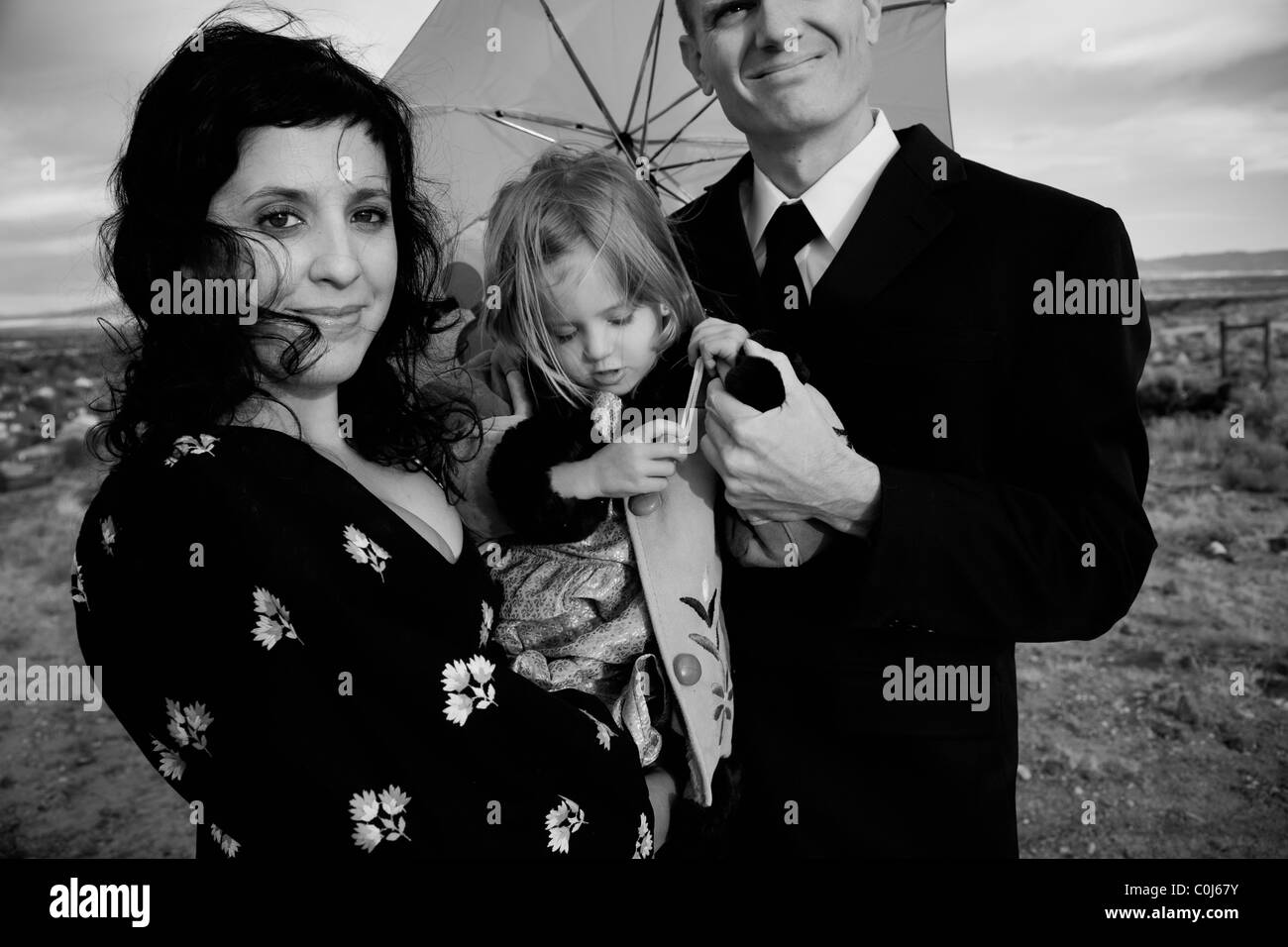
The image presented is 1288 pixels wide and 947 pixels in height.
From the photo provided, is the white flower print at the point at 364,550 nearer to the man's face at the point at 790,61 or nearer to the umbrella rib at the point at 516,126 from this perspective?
the man's face at the point at 790,61

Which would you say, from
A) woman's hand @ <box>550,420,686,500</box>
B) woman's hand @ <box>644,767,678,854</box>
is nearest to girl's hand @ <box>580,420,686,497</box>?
woman's hand @ <box>550,420,686,500</box>

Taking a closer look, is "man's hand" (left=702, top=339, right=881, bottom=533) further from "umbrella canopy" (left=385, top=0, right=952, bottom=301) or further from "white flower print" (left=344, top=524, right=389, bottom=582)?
"umbrella canopy" (left=385, top=0, right=952, bottom=301)

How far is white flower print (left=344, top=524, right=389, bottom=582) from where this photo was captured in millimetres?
1409

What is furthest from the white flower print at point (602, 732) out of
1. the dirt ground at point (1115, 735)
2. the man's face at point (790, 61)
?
the dirt ground at point (1115, 735)

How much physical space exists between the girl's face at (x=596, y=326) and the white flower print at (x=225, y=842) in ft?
3.59

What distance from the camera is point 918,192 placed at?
1988mm

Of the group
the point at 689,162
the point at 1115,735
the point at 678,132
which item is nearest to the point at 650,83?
the point at 678,132

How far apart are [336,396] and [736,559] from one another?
88cm

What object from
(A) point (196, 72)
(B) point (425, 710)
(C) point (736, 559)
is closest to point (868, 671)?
(C) point (736, 559)

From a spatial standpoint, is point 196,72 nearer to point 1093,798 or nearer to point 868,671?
point 868,671

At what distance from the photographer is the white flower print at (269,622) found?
4.25 ft

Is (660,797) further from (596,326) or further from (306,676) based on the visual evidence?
(596,326)

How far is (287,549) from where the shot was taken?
4.37ft

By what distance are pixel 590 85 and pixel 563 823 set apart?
2471 millimetres
